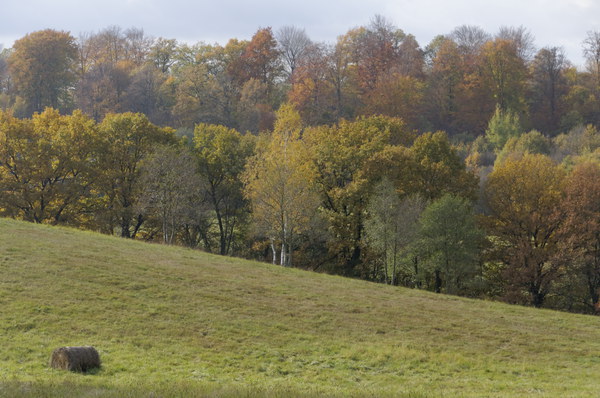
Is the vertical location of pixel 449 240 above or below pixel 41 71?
below

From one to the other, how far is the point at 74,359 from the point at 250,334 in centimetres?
781

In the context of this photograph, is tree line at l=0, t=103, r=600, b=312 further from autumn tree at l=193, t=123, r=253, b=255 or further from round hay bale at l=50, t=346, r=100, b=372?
round hay bale at l=50, t=346, r=100, b=372

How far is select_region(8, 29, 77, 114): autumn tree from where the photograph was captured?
84.7 meters

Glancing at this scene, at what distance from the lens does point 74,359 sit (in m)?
15.4

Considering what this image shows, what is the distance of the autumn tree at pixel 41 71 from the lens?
8469cm

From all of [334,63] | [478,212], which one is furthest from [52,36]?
[478,212]

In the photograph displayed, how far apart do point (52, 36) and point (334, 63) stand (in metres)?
43.0

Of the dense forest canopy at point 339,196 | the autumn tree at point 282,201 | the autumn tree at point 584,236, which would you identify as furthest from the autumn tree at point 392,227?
the autumn tree at point 584,236

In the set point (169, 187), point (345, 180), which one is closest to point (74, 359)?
point (169, 187)

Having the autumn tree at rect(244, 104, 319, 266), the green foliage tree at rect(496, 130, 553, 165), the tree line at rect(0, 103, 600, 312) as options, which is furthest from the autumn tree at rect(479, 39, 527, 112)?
the autumn tree at rect(244, 104, 319, 266)

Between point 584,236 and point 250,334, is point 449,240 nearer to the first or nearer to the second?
point 584,236

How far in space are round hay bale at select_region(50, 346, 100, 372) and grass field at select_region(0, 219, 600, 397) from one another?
40 cm

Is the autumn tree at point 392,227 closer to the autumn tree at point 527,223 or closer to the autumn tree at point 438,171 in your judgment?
the autumn tree at point 438,171

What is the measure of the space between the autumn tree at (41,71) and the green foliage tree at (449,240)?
206 ft
